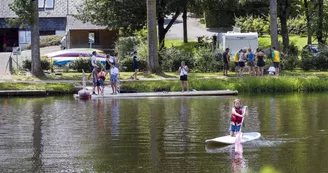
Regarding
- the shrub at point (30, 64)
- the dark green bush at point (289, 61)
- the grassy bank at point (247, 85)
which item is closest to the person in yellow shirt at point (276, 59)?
the grassy bank at point (247, 85)

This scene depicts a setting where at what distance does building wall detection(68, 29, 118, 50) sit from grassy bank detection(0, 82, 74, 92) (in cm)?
2714

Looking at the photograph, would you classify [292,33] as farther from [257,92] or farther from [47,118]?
[47,118]

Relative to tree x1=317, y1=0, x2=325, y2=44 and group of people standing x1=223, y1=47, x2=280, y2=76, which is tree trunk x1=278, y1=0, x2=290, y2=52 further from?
group of people standing x1=223, y1=47, x2=280, y2=76

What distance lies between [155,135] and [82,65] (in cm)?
2355

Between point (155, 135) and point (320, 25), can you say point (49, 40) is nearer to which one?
point (320, 25)

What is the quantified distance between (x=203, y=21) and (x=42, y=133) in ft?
176

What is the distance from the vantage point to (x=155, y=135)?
77.4 ft

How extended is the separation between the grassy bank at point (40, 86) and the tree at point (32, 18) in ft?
9.49

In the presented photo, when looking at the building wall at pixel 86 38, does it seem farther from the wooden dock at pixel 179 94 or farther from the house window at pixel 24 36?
the wooden dock at pixel 179 94

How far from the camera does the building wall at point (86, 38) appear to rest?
6675 cm

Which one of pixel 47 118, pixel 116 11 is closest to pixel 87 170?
pixel 47 118

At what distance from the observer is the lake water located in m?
18.7

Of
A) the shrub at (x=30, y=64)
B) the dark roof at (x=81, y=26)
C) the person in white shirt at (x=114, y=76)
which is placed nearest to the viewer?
the person in white shirt at (x=114, y=76)

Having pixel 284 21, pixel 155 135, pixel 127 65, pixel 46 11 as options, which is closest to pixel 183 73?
pixel 127 65
